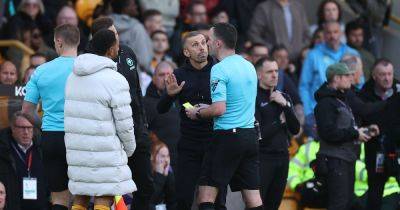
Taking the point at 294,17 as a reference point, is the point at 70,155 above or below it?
below

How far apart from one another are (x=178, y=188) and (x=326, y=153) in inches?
84.3

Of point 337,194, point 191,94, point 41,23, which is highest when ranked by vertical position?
point 41,23

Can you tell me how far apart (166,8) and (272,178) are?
6211 millimetres

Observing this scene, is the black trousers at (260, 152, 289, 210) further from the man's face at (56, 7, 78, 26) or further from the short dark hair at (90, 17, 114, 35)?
the man's face at (56, 7, 78, 26)

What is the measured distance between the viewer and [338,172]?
523 inches

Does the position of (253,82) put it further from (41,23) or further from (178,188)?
(41,23)

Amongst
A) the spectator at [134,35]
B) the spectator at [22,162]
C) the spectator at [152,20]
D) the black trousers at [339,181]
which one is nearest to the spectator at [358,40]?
the spectator at [152,20]

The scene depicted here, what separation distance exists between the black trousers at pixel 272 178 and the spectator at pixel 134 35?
430cm

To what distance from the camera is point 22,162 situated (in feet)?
43.8

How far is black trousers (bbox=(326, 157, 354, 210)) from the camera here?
43.7ft

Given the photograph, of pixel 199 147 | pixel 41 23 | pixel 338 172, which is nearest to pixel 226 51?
pixel 199 147

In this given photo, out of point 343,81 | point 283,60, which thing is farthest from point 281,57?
point 343,81

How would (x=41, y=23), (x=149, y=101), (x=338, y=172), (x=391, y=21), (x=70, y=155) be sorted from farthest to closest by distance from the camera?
(x=391, y=21)
(x=41, y=23)
(x=149, y=101)
(x=338, y=172)
(x=70, y=155)

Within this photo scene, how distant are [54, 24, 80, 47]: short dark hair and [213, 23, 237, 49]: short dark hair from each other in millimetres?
1324
